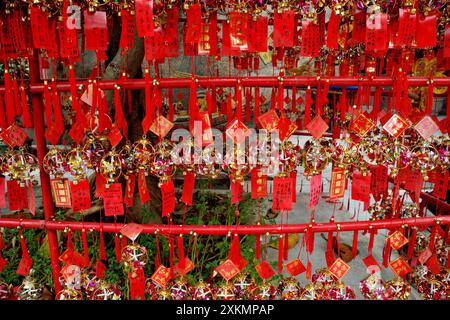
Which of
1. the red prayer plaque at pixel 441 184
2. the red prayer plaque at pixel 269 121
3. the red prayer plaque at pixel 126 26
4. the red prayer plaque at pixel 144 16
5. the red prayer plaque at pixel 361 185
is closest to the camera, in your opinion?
the red prayer plaque at pixel 144 16

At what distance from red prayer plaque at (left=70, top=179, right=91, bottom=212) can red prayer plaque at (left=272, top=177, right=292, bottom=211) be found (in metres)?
0.81

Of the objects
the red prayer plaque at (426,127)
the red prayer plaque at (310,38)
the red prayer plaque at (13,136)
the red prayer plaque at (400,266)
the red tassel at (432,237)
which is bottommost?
the red prayer plaque at (400,266)

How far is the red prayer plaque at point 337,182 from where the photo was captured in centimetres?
158

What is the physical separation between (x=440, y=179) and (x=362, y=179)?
1.47ft

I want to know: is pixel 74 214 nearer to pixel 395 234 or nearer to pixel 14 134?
pixel 14 134

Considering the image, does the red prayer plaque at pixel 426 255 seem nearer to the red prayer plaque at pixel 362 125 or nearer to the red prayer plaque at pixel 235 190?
the red prayer plaque at pixel 362 125

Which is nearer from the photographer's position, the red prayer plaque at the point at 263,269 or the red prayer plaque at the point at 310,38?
the red prayer plaque at the point at 310,38

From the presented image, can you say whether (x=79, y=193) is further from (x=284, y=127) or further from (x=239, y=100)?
(x=284, y=127)

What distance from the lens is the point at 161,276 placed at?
169 cm

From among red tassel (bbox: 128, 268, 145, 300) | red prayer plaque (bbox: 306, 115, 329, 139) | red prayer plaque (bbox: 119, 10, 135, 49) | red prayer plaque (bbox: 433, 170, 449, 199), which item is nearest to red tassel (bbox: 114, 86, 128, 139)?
red prayer plaque (bbox: 119, 10, 135, 49)

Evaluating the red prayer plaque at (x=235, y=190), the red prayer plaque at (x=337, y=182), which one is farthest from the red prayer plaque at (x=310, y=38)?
the red prayer plaque at (x=235, y=190)

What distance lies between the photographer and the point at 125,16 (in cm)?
141

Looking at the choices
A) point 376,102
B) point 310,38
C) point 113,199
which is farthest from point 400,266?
point 113,199

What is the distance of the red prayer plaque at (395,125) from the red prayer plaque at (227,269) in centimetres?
90
